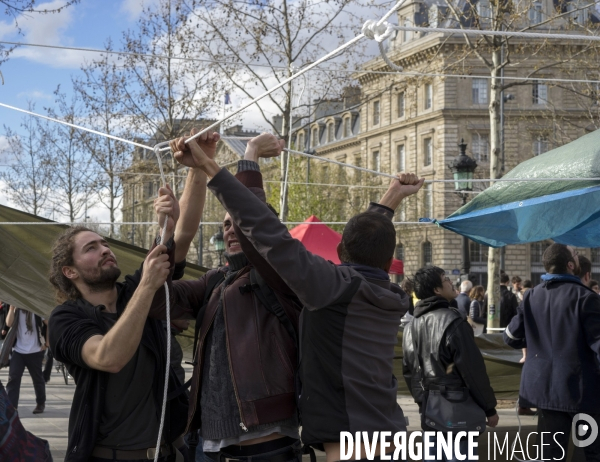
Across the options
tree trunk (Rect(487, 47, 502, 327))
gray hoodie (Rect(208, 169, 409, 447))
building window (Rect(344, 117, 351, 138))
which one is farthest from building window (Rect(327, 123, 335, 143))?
gray hoodie (Rect(208, 169, 409, 447))

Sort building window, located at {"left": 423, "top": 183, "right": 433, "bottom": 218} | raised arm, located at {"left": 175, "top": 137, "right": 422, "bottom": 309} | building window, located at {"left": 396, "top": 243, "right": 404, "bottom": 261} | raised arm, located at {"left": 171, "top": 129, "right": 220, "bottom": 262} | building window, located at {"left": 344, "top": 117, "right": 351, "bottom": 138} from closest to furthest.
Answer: raised arm, located at {"left": 175, "top": 137, "right": 422, "bottom": 309} < raised arm, located at {"left": 171, "top": 129, "right": 220, "bottom": 262} < building window, located at {"left": 423, "top": 183, "right": 433, "bottom": 218} < building window, located at {"left": 396, "top": 243, "right": 404, "bottom": 261} < building window, located at {"left": 344, "top": 117, "right": 351, "bottom": 138}

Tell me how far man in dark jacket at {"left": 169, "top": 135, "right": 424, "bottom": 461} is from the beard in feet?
2.06

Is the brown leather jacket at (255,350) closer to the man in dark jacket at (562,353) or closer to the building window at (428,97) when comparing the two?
the man in dark jacket at (562,353)

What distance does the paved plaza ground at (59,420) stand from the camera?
8.14m

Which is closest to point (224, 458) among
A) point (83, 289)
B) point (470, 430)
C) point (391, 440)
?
point (391, 440)

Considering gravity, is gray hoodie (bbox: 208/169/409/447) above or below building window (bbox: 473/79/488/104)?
below

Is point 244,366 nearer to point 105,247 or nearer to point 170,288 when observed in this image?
point 170,288

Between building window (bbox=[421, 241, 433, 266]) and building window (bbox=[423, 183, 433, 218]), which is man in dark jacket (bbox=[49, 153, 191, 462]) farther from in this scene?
building window (bbox=[421, 241, 433, 266])

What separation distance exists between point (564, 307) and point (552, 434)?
0.88 metres

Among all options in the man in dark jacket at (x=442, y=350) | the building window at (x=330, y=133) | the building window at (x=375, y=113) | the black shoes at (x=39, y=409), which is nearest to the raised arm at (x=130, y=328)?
the man in dark jacket at (x=442, y=350)

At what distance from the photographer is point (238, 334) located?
3080mm

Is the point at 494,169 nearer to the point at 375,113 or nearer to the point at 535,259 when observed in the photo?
the point at 535,259

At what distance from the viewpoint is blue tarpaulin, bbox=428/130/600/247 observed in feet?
18.4

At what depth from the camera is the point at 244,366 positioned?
9.91 ft
